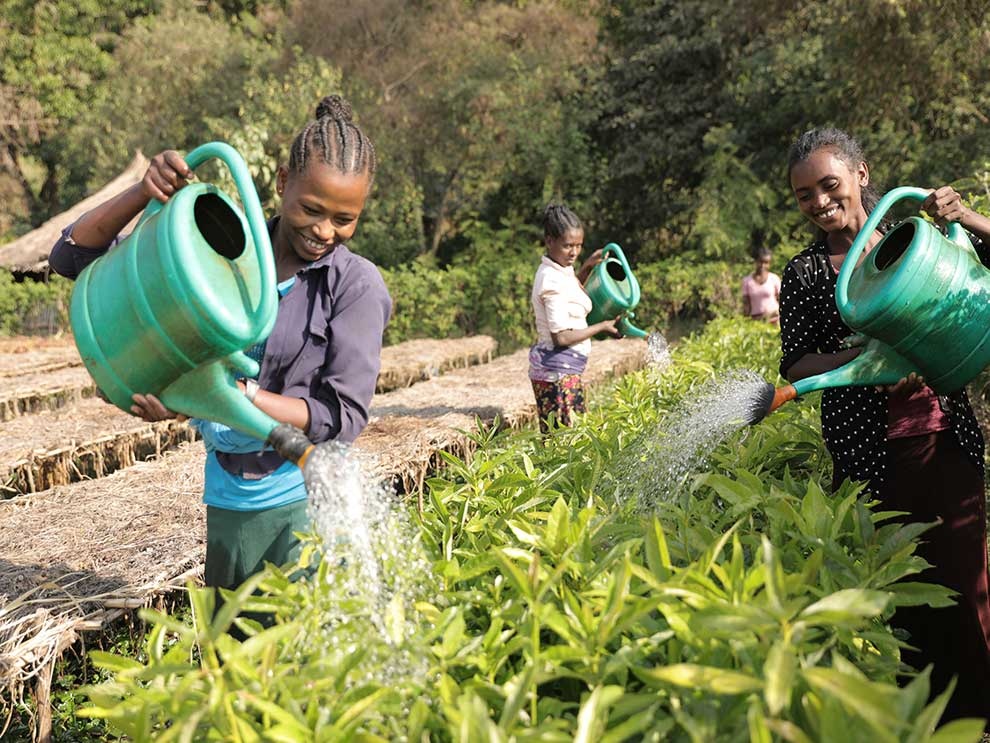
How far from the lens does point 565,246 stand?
4035mm

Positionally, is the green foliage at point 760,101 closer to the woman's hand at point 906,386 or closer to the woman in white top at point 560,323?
the woman in white top at point 560,323

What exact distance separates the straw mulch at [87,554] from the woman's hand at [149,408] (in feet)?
4.67

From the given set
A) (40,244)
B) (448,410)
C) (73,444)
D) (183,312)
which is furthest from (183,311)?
(40,244)

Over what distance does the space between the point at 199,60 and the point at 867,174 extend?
65.9 feet

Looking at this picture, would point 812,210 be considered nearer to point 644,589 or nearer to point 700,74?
point 644,589

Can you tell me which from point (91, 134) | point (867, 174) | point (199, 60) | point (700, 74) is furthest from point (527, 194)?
point (867, 174)

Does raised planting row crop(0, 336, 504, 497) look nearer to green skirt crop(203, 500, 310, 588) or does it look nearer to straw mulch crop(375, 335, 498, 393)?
straw mulch crop(375, 335, 498, 393)

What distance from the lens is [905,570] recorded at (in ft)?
4.86

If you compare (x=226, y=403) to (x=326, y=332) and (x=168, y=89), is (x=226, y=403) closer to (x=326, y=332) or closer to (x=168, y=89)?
(x=326, y=332)

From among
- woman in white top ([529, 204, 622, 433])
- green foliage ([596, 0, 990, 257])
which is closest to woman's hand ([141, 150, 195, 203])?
woman in white top ([529, 204, 622, 433])

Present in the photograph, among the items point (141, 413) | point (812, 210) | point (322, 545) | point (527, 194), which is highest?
point (812, 210)

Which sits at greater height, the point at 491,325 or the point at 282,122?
the point at 282,122

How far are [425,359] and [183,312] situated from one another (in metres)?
7.36

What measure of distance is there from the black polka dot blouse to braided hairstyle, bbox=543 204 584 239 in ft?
5.98
